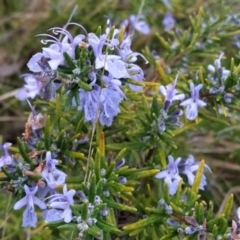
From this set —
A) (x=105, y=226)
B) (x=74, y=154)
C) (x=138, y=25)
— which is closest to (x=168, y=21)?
(x=138, y=25)

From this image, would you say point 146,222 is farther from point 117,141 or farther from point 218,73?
point 218,73

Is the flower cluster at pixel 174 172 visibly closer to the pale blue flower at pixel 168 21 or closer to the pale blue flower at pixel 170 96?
the pale blue flower at pixel 170 96

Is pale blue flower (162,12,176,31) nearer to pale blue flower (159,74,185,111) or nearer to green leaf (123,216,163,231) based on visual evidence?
pale blue flower (159,74,185,111)

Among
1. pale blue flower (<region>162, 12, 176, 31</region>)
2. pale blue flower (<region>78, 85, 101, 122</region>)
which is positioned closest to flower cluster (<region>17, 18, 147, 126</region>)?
pale blue flower (<region>78, 85, 101, 122</region>)

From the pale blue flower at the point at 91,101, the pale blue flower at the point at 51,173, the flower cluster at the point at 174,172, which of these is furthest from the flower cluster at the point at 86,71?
the flower cluster at the point at 174,172

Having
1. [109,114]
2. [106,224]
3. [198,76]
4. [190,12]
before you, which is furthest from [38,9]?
[106,224]
